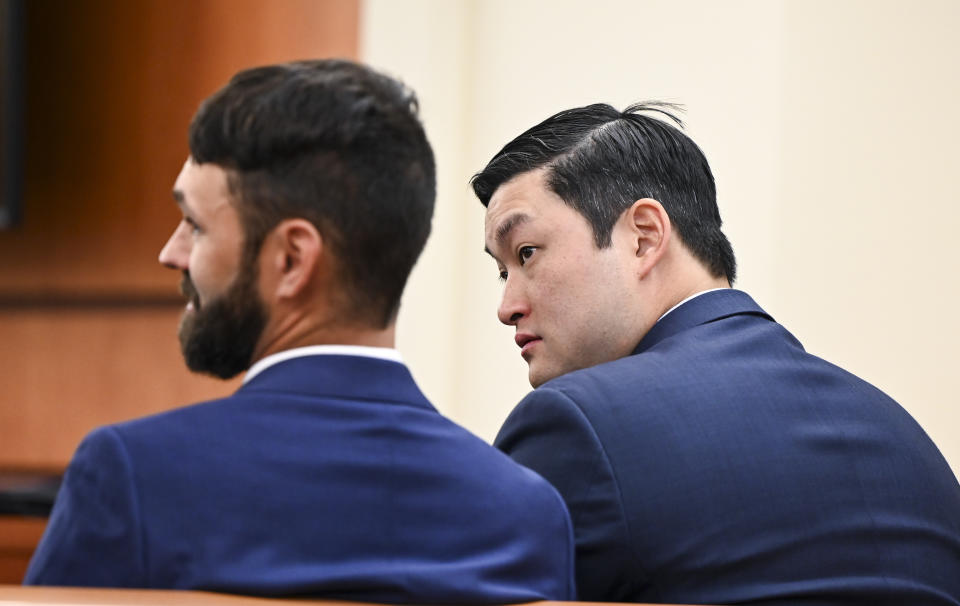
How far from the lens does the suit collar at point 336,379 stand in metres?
1.07

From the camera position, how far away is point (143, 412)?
3.42 meters

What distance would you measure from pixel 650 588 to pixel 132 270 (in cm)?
242

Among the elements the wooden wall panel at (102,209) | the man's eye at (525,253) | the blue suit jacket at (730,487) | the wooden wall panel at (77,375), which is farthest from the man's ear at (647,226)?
the wooden wall panel at (77,375)

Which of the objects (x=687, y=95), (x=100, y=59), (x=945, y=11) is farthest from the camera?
(x=100, y=59)

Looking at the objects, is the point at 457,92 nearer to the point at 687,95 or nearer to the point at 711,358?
the point at 687,95

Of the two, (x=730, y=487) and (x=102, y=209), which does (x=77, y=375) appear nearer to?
(x=102, y=209)

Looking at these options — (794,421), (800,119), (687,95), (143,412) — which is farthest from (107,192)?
(794,421)

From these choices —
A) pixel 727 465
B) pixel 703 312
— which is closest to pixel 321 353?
pixel 727 465

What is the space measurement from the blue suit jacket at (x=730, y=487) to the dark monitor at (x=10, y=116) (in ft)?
6.75

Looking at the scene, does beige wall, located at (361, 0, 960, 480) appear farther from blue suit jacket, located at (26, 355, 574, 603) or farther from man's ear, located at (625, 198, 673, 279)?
blue suit jacket, located at (26, 355, 574, 603)

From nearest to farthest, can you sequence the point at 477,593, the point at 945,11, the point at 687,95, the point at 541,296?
the point at 477,593, the point at 541,296, the point at 945,11, the point at 687,95

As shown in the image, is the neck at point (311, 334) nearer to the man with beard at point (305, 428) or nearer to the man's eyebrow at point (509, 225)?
the man with beard at point (305, 428)

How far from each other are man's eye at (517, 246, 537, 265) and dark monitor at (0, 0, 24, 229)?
172 cm

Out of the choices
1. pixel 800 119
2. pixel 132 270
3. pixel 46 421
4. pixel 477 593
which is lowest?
pixel 46 421
